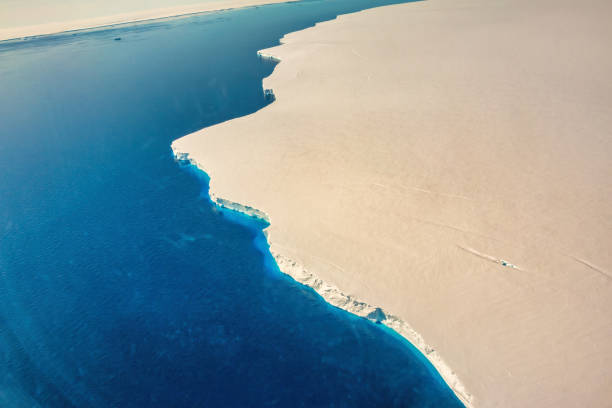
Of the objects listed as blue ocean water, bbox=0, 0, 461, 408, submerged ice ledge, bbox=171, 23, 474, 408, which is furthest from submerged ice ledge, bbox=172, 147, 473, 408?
blue ocean water, bbox=0, 0, 461, 408

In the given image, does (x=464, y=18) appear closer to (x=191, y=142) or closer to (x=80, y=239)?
(x=191, y=142)

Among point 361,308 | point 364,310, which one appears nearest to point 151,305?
point 361,308

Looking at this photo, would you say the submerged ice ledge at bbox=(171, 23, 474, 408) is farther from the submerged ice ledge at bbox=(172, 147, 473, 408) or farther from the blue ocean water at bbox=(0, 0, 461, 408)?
the blue ocean water at bbox=(0, 0, 461, 408)

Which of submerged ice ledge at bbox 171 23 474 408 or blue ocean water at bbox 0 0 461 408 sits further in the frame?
blue ocean water at bbox 0 0 461 408

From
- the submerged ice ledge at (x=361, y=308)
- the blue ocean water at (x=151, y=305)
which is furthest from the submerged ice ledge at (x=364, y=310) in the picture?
the blue ocean water at (x=151, y=305)

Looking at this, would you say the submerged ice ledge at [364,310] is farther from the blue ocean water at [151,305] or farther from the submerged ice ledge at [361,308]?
the blue ocean water at [151,305]
